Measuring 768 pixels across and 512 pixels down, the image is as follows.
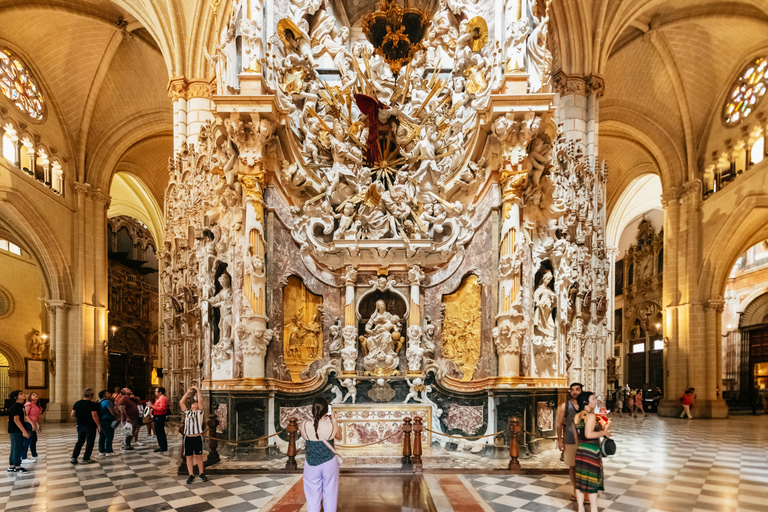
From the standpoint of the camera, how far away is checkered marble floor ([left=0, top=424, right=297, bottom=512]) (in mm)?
5781

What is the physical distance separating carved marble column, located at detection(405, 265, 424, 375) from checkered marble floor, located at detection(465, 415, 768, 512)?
93.9 inches

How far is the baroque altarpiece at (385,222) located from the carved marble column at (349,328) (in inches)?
1.4

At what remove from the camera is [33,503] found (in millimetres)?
5996

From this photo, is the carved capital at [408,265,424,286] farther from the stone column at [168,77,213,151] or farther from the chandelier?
the stone column at [168,77,213,151]

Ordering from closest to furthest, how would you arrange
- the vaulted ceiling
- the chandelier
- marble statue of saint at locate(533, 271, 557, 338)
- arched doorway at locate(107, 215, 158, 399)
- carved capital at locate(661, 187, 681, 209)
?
marble statue of saint at locate(533, 271, 557, 338) → the chandelier → the vaulted ceiling → carved capital at locate(661, 187, 681, 209) → arched doorway at locate(107, 215, 158, 399)

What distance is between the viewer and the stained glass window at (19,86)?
624 inches

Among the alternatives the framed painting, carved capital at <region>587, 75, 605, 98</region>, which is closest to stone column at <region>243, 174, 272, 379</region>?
carved capital at <region>587, 75, 605, 98</region>

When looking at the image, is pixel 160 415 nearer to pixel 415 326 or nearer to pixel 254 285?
pixel 254 285

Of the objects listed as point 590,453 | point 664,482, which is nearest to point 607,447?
point 590,453

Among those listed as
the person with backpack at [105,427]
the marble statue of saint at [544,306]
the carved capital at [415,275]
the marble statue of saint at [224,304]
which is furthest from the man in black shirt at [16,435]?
the marble statue of saint at [544,306]

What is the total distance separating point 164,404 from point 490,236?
21.7 ft

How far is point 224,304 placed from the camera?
848 cm

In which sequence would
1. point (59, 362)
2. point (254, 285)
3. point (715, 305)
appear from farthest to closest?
point (715, 305)
point (59, 362)
point (254, 285)

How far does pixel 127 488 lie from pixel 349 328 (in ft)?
13.2
